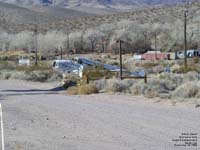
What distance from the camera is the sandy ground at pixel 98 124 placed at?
49.8 ft

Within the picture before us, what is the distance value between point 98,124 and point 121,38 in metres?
92.8

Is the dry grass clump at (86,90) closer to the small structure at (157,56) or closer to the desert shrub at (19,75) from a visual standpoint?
the desert shrub at (19,75)

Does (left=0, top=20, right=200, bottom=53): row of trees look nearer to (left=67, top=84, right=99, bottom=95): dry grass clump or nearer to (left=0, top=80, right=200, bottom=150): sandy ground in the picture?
(left=67, top=84, right=99, bottom=95): dry grass clump

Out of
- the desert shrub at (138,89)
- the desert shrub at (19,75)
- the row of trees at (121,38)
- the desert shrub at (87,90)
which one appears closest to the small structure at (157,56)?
the row of trees at (121,38)

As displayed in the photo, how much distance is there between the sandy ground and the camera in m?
15.2

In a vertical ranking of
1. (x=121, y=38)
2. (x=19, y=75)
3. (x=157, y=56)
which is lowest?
(x=19, y=75)

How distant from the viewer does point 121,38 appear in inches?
4397

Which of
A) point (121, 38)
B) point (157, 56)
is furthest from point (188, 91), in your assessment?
point (121, 38)

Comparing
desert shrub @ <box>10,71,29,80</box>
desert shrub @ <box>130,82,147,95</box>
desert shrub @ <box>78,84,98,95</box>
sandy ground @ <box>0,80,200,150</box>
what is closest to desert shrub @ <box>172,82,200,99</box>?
sandy ground @ <box>0,80,200,150</box>

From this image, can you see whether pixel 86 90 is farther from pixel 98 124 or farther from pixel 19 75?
pixel 19 75

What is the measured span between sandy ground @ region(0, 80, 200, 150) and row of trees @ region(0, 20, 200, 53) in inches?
2980

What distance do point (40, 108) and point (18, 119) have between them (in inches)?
176

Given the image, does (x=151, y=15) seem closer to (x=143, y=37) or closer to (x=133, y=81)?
(x=143, y=37)

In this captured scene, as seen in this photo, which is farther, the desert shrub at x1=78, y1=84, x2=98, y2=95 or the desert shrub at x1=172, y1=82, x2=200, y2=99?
the desert shrub at x1=78, y1=84, x2=98, y2=95
